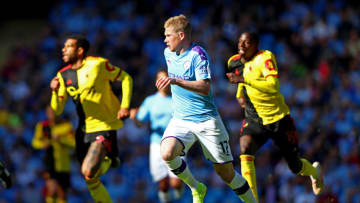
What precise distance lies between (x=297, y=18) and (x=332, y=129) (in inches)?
157

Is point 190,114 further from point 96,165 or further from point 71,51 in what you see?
point 71,51

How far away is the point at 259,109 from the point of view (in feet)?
32.3

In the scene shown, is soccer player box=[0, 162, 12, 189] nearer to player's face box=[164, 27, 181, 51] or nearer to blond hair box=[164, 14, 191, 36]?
player's face box=[164, 27, 181, 51]

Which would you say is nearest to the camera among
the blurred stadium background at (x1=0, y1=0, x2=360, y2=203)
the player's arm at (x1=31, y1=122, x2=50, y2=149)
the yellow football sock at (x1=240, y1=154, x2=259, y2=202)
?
the yellow football sock at (x1=240, y1=154, x2=259, y2=202)

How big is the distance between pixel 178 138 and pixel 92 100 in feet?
6.63

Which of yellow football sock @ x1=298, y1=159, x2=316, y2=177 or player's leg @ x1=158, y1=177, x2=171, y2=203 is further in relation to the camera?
player's leg @ x1=158, y1=177, x2=171, y2=203

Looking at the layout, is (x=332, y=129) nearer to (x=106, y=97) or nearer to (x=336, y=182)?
(x=336, y=182)

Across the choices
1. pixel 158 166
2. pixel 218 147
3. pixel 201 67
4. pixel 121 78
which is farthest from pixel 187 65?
pixel 158 166

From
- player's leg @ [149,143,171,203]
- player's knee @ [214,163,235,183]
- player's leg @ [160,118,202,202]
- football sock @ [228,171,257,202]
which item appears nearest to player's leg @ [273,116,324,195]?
football sock @ [228,171,257,202]

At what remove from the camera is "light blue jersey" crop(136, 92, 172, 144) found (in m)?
12.1

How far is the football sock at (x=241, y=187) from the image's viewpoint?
28.6 feet

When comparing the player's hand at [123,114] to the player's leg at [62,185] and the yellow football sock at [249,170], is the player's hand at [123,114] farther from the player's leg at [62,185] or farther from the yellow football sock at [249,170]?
the player's leg at [62,185]

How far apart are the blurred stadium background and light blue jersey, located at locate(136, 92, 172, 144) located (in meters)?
3.20

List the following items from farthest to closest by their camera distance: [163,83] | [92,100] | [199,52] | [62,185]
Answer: [62,185] → [92,100] → [199,52] → [163,83]
